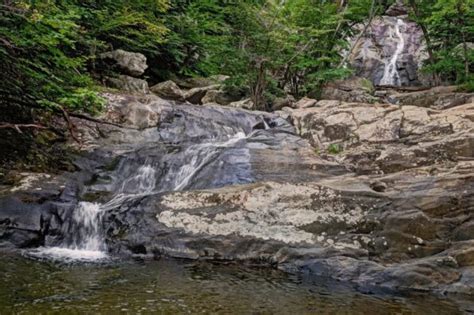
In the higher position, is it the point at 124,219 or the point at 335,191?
the point at 335,191

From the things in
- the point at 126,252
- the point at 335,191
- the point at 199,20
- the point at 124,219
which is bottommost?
the point at 126,252

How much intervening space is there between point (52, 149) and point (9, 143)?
44.1 inches

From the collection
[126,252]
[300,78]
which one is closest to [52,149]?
[126,252]

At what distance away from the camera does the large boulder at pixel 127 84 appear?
16625mm

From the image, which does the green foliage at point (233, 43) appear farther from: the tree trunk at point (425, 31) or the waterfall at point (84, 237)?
the waterfall at point (84, 237)

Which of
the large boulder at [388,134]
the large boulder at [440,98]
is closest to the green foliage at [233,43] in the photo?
the large boulder at [440,98]

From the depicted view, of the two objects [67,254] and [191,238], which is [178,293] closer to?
[191,238]

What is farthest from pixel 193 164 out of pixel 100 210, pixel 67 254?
pixel 67 254

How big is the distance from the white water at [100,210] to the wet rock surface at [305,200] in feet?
0.22

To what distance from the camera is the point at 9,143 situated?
10289 millimetres

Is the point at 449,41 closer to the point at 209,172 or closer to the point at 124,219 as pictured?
the point at 209,172

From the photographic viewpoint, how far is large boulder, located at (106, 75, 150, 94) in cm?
1662

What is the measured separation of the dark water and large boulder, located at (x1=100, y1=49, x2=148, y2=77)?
1160 centimetres

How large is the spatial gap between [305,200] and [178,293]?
10.7 ft
